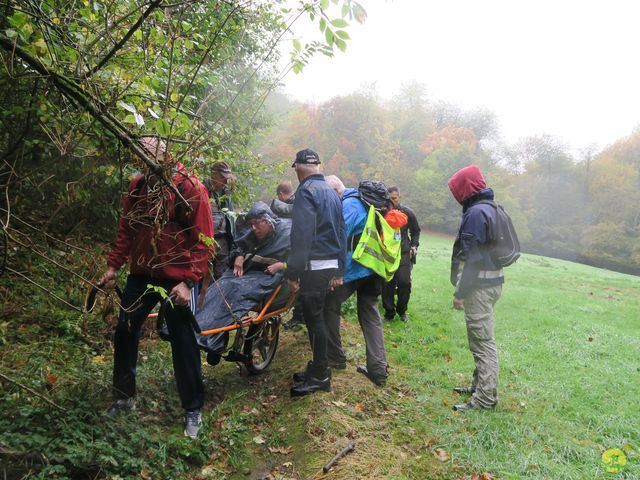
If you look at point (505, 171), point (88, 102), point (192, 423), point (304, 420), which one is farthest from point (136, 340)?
point (505, 171)

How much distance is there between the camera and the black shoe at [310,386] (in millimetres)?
4055

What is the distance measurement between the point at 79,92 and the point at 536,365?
20.4ft

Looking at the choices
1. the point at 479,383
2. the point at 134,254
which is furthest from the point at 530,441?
the point at 134,254

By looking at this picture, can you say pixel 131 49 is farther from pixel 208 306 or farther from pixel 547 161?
pixel 547 161

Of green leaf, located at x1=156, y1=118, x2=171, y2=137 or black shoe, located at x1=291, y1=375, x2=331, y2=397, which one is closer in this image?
green leaf, located at x1=156, y1=118, x2=171, y2=137

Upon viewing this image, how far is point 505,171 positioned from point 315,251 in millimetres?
54883

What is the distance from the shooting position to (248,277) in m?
4.27

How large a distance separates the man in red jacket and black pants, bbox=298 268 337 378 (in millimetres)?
1056

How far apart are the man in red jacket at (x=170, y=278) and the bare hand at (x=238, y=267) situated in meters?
1.17

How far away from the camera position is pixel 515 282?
15.8 m

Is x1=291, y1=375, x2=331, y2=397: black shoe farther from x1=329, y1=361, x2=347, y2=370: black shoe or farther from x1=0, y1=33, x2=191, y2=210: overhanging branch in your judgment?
x1=0, y1=33, x2=191, y2=210: overhanging branch

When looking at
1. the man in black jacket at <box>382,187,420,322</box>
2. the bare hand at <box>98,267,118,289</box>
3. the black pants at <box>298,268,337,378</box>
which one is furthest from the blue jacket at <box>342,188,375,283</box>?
the man in black jacket at <box>382,187,420,322</box>

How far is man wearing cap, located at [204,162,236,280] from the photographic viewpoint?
196 inches

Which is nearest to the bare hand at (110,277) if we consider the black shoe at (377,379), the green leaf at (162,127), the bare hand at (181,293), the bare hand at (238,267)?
the bare hand at (181,293)
